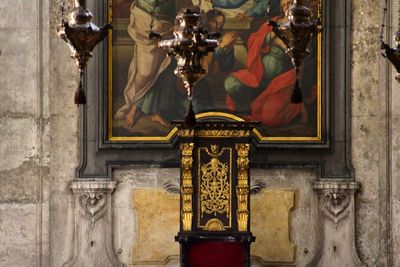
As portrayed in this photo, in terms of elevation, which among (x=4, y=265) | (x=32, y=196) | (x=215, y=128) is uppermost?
(x=215, y=128)

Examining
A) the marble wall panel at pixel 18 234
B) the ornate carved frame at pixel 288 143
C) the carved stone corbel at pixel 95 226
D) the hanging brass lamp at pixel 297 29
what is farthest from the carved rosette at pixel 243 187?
the hanging brass lamp at pixel 297 29

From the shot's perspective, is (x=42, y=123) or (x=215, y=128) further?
(x=42, y=123)

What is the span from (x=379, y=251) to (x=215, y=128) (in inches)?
90.6

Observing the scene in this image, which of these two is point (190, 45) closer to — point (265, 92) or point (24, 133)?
point (265, 92)

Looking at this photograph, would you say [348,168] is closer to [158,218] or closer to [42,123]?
[158,218]

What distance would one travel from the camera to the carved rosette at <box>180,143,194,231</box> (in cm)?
1055

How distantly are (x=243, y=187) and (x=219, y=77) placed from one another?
1436mm

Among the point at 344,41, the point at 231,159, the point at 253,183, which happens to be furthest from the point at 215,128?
the point at 344,41

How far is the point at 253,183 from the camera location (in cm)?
1138

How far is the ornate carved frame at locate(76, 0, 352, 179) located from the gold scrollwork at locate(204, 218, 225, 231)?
984mm

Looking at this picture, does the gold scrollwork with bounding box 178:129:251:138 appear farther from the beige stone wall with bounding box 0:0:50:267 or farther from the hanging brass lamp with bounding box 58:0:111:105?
the hanging brass lamp with bounding box 58:0:111:105

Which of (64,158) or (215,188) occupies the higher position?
(64,158)

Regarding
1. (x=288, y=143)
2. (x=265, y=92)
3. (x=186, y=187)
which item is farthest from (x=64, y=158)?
(x=288, y=143)

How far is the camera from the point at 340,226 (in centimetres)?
1134
